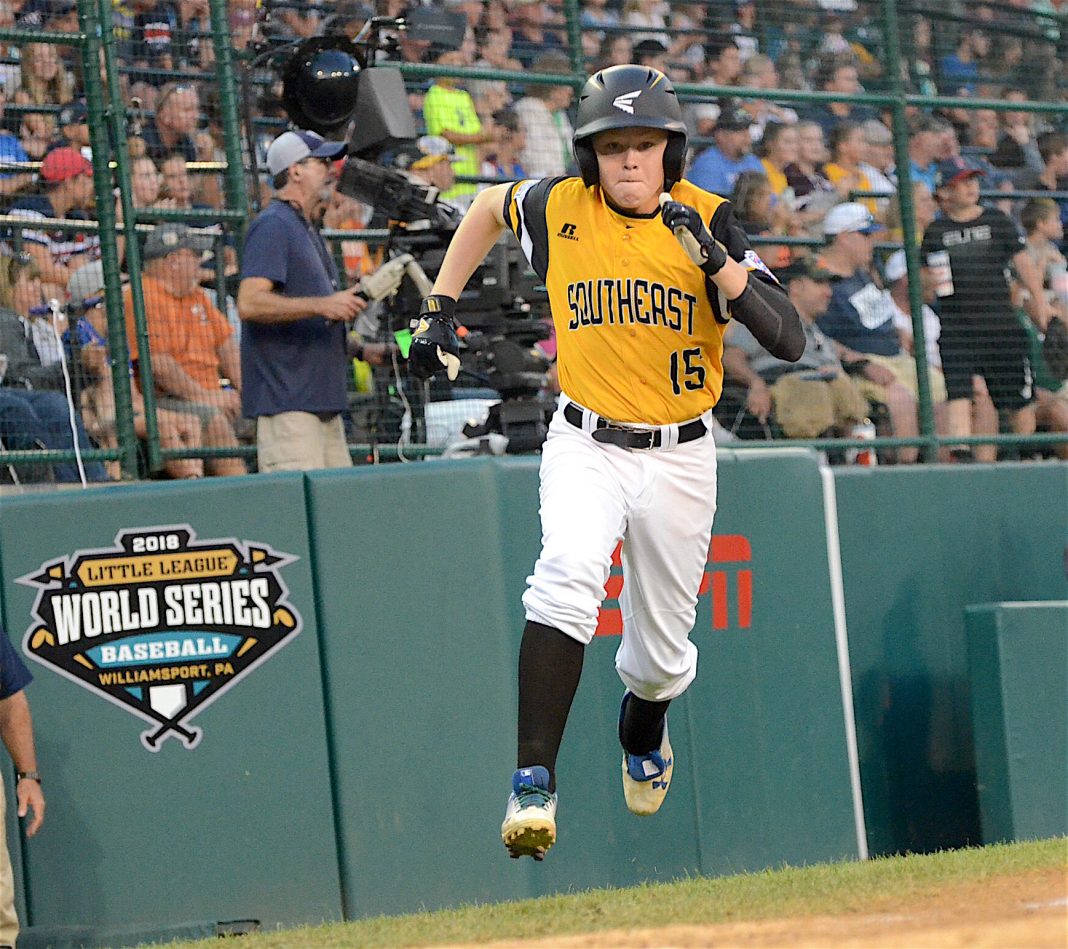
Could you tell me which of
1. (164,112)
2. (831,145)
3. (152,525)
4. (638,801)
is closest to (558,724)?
(638,801)

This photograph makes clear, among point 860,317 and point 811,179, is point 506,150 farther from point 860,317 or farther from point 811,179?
point 860,317

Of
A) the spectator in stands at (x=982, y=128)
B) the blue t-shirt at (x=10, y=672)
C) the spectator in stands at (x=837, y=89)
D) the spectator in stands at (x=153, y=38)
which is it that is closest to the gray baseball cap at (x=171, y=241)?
the spectator in stands at (x=153, y=38)

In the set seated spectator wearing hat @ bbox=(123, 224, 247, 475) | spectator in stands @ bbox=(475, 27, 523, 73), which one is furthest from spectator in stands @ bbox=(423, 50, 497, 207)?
seated spectator wearing hat @ bbox=(123, 224, 247, 475)

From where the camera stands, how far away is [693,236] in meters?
4.63

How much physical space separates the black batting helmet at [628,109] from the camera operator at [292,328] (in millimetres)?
2137

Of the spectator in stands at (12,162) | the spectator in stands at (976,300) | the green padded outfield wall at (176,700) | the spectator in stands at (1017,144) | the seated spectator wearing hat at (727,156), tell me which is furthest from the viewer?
Result: the spectator in stands at (1017,144)

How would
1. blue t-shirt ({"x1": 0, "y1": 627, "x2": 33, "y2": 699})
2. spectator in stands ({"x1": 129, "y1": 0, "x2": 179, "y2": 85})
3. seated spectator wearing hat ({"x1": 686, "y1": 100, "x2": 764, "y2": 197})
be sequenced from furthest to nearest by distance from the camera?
seated spectator wearing hat ({"x1": 686, "y1": 100, "x2": 764, "y2": 197}) < spectator in stands ({"x1": 129, "y1": 0, "x2": 179, "y2": 85}) < blue t-shirt ({"x1": 0, "y1": 627, "x2": 33, "y2": 699})

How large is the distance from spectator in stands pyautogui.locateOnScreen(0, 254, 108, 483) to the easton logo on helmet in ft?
9.76

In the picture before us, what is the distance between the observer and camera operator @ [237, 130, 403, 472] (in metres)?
6.96

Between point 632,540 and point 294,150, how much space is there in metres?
2.80

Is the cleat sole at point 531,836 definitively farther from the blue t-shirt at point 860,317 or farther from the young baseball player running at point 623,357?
the blue t-shirt at point 860,317

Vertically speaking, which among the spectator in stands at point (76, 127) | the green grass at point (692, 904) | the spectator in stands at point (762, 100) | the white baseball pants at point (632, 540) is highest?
the spectator in stands at point (762, 100)

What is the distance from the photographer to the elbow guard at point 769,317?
190 inches

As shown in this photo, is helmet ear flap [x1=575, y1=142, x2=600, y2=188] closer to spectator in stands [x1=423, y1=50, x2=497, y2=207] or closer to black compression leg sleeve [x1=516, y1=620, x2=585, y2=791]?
black compression leg sleeve [x1=516, y1=620, x2=585, y2=791]
